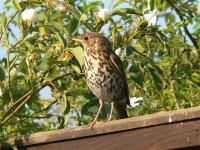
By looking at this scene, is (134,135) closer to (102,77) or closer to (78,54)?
(78,54)

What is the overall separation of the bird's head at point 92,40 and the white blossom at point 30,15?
0.60 m

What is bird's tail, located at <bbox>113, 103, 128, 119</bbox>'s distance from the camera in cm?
563

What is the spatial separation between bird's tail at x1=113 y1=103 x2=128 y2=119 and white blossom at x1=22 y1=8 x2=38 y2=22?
138 cm

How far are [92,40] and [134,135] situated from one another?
5.53ft

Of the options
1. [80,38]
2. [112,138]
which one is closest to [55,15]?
[80,38]

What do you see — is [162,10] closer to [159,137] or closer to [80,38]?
[80,38]

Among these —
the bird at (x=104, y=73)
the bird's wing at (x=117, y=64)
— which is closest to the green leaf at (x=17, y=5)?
the bird at (x=104, y=73)

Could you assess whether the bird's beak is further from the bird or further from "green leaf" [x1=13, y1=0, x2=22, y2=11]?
"green leaf" [x1=13, y1=0, x2=22, y2=11]

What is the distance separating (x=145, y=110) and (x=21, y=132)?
92 centimetres

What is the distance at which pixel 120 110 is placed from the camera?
5.66 metres

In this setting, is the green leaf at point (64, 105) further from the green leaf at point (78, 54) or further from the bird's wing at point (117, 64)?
the bird's wing at point (117, 64)

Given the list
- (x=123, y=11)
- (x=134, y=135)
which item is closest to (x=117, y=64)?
(x=123, y=11)

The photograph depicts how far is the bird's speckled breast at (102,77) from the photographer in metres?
5.28

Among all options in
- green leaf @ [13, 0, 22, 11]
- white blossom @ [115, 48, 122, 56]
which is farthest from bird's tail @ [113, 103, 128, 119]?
green leaf @ [13, 0, 22, 11]
